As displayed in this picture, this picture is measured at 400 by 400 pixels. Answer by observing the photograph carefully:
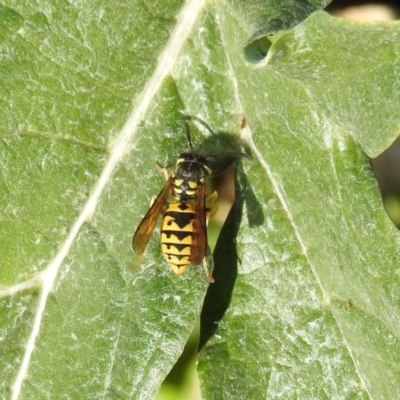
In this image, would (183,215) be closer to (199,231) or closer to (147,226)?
(199,231)

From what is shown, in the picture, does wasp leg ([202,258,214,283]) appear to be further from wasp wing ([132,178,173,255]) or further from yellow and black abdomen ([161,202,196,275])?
wasp wing ([132,178,173,255])

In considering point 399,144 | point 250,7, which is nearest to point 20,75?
point 250,7

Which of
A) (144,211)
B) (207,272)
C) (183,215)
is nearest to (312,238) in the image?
(207,272)

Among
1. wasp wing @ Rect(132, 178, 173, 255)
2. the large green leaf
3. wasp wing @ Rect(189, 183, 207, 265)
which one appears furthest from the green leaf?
wasp wing @ Rect(132, 178, 173, 255)

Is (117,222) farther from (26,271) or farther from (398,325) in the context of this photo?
(398,325)

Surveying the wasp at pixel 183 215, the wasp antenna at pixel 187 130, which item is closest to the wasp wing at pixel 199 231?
the wasp at pixel 183 215
